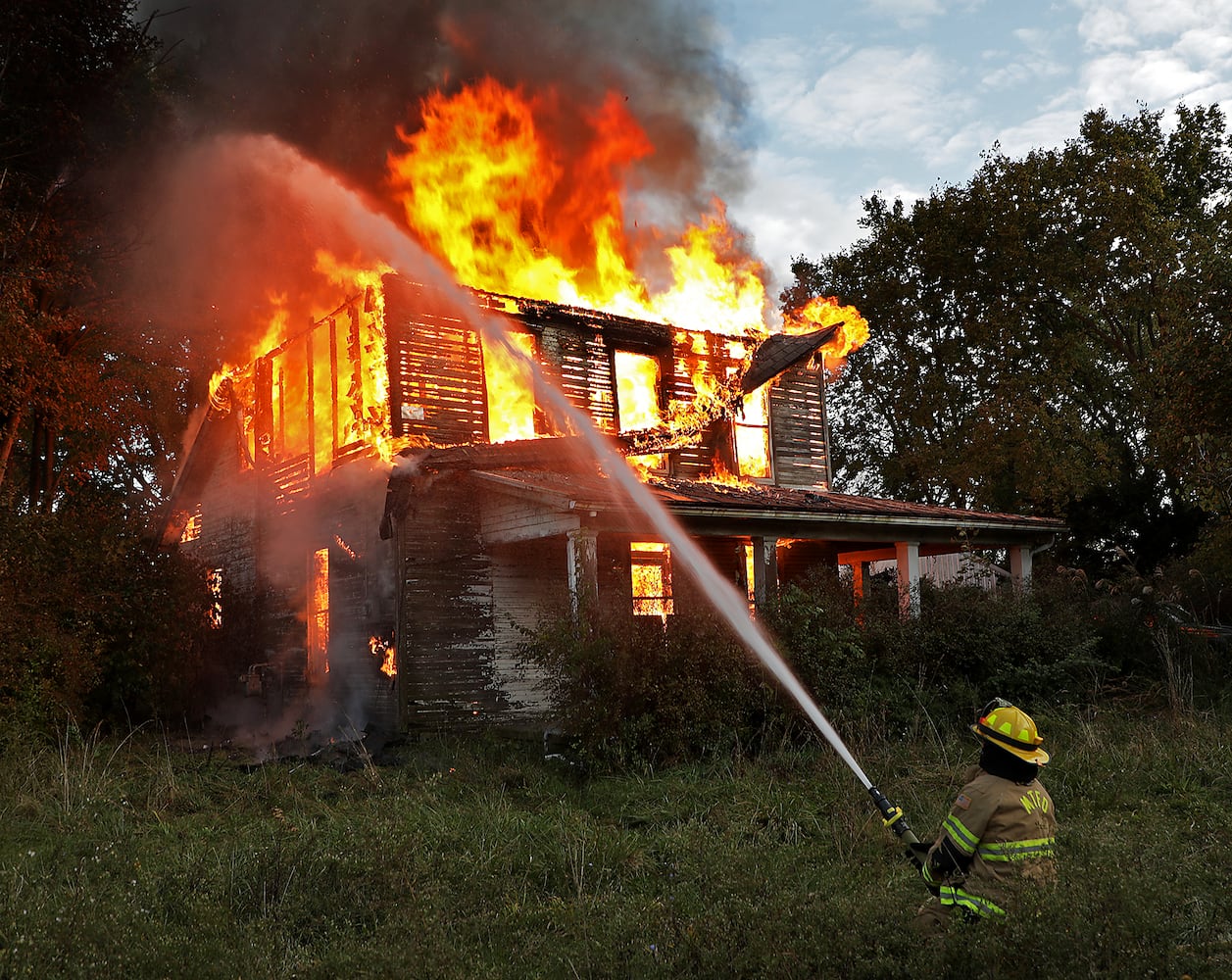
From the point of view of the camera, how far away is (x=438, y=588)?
15375 mm

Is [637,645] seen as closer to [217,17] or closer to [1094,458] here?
[217,17]

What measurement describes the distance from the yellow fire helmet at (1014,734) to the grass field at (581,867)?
1.98 feet

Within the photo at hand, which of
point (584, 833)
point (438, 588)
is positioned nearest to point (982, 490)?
point (438, 588)

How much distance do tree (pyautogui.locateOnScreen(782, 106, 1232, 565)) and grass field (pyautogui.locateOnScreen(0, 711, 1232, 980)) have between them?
1863 centimetres

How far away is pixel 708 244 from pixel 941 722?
1164 cm

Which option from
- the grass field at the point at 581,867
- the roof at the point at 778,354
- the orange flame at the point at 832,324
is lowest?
the grass field at the point at 581,867

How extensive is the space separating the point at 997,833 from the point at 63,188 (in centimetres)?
1956

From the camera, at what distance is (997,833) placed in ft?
15.8

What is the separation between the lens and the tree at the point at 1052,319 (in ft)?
91.2

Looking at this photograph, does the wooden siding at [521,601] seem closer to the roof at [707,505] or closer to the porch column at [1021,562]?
the roof at [707,505]

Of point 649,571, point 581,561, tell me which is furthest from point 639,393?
point 581,561

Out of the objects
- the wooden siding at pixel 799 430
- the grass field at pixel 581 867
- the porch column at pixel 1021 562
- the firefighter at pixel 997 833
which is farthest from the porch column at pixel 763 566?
the firefighter at pixel 997 833

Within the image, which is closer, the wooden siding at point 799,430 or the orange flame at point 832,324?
the wooden siding at point 799,430

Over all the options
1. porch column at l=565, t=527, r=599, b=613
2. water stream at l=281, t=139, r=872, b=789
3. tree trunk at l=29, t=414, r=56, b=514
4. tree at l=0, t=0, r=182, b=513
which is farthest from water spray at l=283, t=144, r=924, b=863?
tree trunk at l=29, t=414, r=56, b=514
